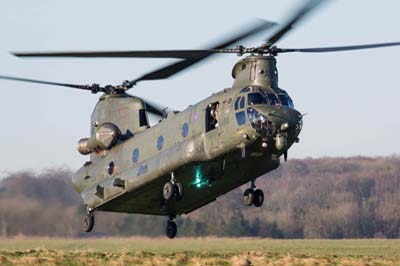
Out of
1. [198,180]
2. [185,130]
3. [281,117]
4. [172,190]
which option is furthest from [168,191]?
[281,117]

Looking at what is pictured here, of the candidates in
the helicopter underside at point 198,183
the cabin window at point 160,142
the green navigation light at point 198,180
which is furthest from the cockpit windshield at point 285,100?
the cabin window at point 160,142

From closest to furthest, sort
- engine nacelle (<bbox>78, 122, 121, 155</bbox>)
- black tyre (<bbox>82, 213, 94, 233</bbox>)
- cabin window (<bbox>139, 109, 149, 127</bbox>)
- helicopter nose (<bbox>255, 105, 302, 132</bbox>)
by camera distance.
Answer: helicopter nose (<bbox>255, 105, 302, 132</bbox>)
engine nacelle (<bbox>78, 122, 121, 155</bbox>)
cabin window (<bbox>139, 109, 149, 127</bbox>)
black tyre (<bbox>82, 213, 94, 233</bbox>)

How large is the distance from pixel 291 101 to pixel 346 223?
35785 mm

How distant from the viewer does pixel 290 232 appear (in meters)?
62.5

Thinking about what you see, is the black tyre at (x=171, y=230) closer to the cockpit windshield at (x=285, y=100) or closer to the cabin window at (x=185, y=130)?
the cabin window at (x=185, y=130)

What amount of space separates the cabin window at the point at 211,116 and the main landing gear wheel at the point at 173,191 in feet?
7.22

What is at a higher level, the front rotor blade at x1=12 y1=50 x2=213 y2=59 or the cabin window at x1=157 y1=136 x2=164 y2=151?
the front rotor blade at x1=12 y1=50 x2=213 y2=59

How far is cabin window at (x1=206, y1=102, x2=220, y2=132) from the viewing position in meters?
30.6

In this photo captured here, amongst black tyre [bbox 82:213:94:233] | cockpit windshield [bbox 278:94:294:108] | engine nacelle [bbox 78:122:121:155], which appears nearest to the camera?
Result: cockpit windshield [bbox 278:94:294:108]

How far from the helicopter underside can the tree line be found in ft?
28.1

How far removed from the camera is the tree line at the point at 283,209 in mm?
43625

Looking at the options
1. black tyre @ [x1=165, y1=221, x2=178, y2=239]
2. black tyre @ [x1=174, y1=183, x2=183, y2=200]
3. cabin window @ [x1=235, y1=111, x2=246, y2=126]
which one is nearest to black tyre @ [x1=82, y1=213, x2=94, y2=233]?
black tyre @ [x1=165, y1=221, x2=178, y2=239]

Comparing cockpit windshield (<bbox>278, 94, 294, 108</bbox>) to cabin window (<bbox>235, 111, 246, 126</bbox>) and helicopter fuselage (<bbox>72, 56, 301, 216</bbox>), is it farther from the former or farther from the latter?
cabin window (<bbox>235, 111, 246, 126</bbox>)

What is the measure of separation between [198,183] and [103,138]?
515 centimetres
